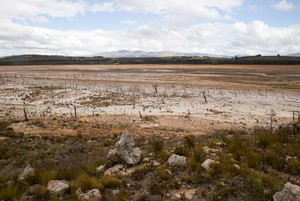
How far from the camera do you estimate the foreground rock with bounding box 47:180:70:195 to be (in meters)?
6.97

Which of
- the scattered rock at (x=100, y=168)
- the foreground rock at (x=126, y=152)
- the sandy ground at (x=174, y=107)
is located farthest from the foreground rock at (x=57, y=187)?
the sandy ground at (x=174, y=107)

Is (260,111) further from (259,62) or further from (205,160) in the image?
(259,62)

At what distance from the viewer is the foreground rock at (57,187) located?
22.9ft

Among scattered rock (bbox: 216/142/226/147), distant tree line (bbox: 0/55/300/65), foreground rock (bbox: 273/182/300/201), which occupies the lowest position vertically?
scattered rock (bbox: 216/142/226/147)

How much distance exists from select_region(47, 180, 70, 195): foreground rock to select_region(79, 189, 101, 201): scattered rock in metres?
0.62

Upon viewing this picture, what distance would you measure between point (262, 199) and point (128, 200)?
315cm

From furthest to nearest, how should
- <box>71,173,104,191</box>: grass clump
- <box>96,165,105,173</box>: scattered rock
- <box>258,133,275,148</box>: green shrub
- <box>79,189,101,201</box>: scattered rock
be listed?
<box>258,133,275,148</box>: green shrub → <box>96,165,105,173</box>: scattered rock → <box>71,173,104,191</box>: grass clump → <box>79,189,101,201</box>: scattered rock

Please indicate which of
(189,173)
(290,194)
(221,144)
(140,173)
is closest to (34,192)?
(140,173)

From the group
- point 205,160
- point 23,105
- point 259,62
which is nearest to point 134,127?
point 205,160

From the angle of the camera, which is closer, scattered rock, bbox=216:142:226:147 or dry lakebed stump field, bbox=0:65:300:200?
dry lakebed stump field, bbox=0:65:300:200

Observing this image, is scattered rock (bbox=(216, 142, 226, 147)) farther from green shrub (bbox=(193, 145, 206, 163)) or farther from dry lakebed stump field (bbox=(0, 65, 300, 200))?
green shrub (bbox=(193, 145, 206, 163))

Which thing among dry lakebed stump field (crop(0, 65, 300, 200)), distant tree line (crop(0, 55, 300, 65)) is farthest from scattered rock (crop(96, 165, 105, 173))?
distant tree line (crop(0, 55, 300, 65))

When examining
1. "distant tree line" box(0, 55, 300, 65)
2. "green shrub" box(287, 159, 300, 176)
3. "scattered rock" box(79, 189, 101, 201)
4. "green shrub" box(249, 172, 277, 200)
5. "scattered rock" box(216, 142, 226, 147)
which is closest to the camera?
"green shrub" box(249, 172, 277, 200)

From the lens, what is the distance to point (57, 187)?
7.09 m
